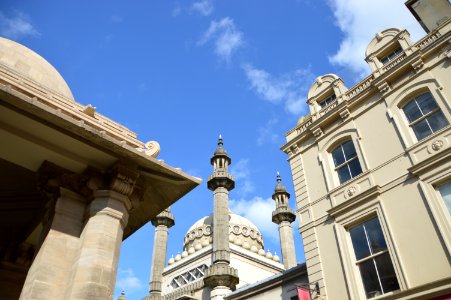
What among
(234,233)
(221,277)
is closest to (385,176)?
(221,277)

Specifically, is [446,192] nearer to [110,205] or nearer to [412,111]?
[412,111]

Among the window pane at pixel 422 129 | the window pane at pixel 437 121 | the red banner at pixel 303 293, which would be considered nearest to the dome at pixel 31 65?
the red banner at pixel 303 293

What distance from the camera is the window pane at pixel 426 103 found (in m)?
12.9

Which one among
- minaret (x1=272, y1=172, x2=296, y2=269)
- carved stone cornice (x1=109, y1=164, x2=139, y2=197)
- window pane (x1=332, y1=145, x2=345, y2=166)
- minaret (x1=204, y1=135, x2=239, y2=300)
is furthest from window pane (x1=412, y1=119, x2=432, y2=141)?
minaret (x1=272, y1=172, x2=296, y2=269)

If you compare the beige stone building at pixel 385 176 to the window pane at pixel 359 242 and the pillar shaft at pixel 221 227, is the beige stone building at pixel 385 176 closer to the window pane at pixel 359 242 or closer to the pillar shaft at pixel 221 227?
the window pane at pixel 359 242

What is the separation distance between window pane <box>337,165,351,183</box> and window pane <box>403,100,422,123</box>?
298cm

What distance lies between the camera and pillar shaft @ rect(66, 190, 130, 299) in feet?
18.6

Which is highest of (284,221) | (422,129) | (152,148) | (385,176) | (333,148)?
(284,221)

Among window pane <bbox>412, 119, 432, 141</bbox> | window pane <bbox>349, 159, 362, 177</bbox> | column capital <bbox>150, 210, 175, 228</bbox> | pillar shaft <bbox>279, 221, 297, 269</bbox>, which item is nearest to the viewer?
window pane <bbox>412, 119, 432, 141</bbox>

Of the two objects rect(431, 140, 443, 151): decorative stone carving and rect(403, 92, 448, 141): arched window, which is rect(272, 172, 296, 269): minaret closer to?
rect(403, 92, 448, 141): arched window

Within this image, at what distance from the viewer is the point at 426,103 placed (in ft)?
43.0

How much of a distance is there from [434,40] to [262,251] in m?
28.8

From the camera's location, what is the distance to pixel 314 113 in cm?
1747

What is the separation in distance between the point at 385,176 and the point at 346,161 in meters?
2.06
